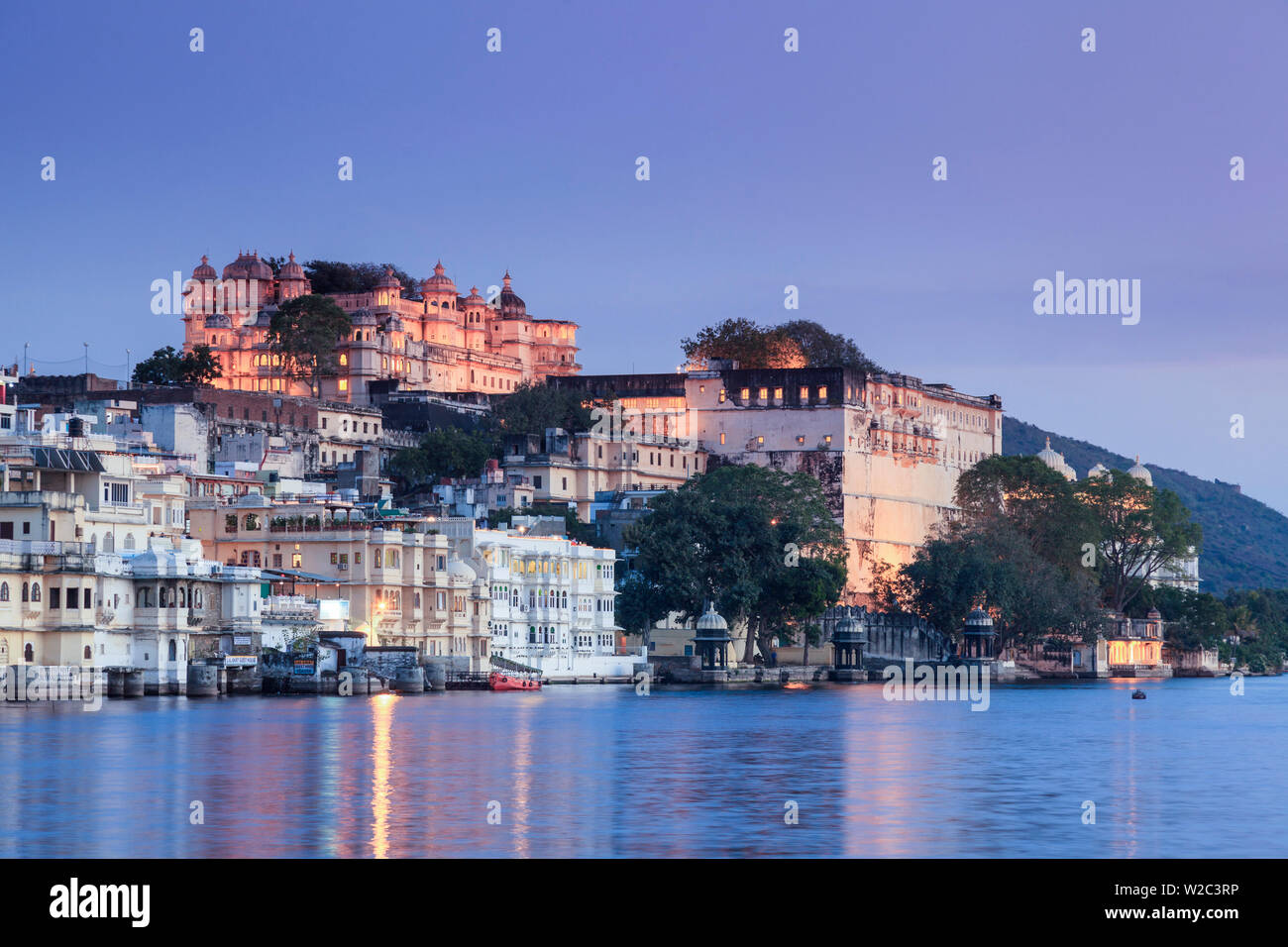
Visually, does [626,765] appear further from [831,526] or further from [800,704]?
[831,526]

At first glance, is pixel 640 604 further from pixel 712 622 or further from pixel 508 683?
pixel 508 683

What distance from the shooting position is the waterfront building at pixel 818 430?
17275 centimetres

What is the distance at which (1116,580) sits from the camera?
174 meters

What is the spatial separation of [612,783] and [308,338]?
134m

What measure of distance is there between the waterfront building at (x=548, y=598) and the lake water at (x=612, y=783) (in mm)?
27165

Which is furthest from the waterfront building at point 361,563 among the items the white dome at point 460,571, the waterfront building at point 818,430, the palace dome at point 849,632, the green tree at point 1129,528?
the green tree at point 1129,528

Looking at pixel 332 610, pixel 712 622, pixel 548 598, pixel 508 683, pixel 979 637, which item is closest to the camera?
pixel 332 610

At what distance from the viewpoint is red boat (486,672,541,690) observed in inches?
4345

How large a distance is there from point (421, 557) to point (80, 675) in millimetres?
26617

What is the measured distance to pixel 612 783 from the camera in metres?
53.2

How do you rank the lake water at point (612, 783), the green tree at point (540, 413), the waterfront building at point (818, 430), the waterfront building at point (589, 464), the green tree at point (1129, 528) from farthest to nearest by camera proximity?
the waterfront building at point (818, 430), the green tree at point (1129, 528), the green tree at point (540, 413), the waterfront building at point (589, 464), the lake water at point (612, 783)

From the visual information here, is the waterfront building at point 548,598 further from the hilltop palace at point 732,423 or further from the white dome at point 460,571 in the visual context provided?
the hilltop palace at point 732,423

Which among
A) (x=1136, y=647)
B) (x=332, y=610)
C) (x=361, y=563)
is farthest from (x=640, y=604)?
(x=1136, y=647)
